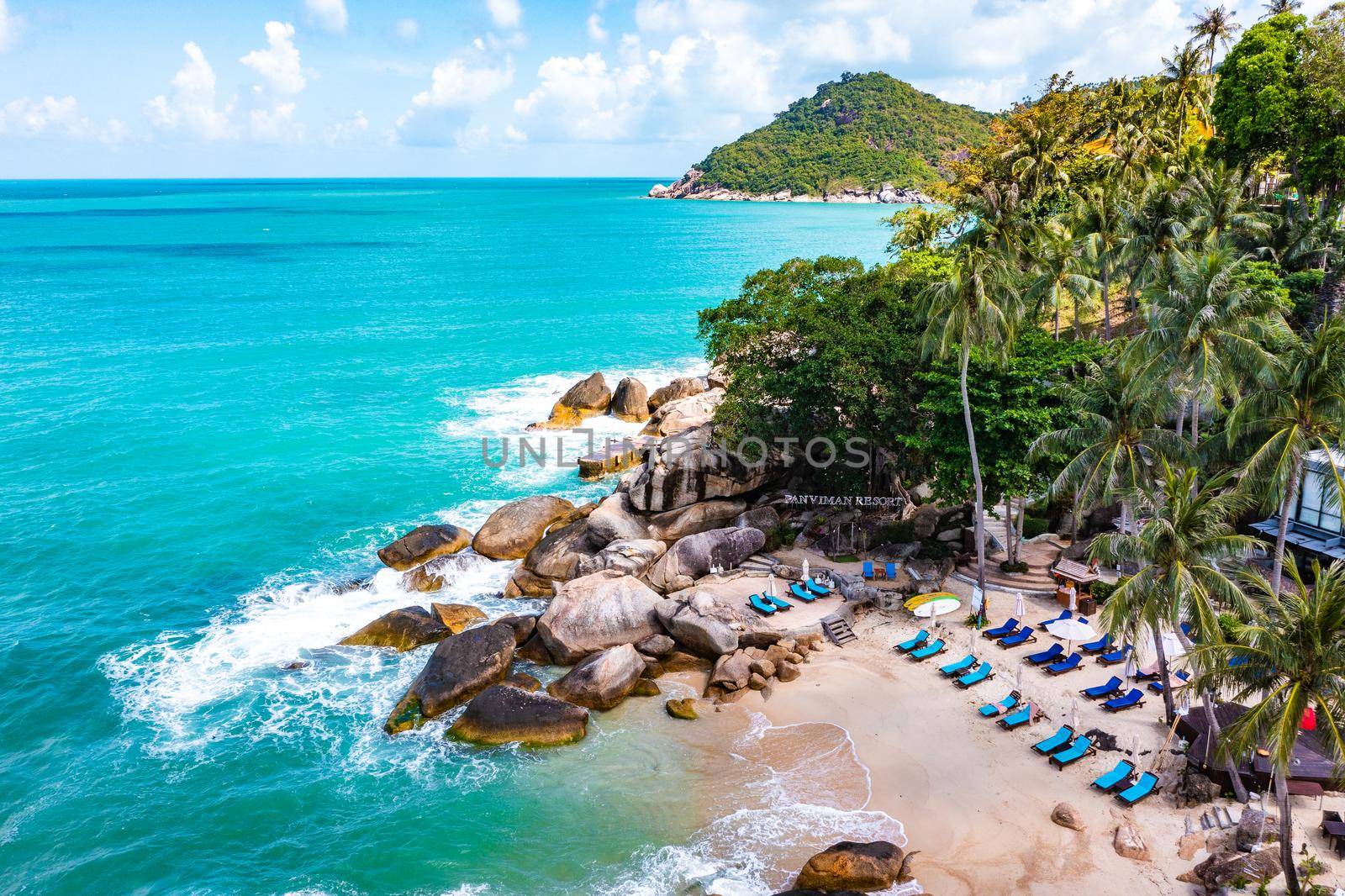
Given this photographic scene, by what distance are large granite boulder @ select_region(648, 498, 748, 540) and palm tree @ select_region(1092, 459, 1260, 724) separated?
854 inches

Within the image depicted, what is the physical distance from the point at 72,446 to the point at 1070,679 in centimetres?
6185

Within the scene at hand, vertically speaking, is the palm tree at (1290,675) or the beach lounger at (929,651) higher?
the palm tree at (1290,675)

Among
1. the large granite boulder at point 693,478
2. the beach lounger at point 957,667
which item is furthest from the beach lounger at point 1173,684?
the large granite boulder at point 693,478

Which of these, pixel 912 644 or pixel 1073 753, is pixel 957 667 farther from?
pixel 1073 753

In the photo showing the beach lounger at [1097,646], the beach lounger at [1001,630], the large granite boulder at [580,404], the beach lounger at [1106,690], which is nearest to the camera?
the beach lounger at [1106,690]

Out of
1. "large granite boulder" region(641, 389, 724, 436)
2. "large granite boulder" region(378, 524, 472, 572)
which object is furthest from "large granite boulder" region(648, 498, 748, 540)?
"large granite boulder" region(641, 389, 724, 436)

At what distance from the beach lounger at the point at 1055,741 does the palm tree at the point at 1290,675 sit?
6.74 m

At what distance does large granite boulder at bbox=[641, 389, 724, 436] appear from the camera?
5419cm

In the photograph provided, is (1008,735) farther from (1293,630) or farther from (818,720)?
(1293,630)

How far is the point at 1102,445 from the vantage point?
92.9 feet

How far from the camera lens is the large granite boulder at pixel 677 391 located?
201 ft

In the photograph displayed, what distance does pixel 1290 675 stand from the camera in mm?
17375

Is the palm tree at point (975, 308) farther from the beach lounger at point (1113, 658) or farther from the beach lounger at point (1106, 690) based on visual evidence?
the beach lounger at point (1106, 690)

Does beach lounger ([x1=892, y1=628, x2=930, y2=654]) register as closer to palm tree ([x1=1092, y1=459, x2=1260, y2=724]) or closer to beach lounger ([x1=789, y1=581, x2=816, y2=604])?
beach lounger ([x1=789, y1=581, x2=816, y2=604])
